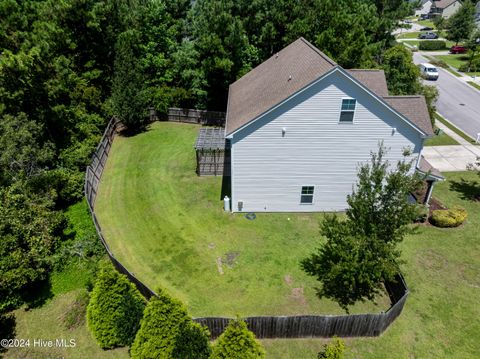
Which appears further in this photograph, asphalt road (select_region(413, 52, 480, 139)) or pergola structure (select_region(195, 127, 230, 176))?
asphalt road (select_region(413, 52, 480, 139))

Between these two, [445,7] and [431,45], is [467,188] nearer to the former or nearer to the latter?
[431,45]

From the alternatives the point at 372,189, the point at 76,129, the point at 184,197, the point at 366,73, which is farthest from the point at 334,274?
the point at 76,129

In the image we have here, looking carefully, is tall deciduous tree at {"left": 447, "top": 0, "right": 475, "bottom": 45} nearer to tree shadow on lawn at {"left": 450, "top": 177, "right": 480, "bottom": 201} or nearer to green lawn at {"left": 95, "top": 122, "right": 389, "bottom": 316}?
tree shadow on lawn at {"left": 450, "top": 177, "right": 480, "bottom": 201}

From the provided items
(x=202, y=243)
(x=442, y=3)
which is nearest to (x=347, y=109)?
(x=202, y=243)

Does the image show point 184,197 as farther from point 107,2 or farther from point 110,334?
point 107,2

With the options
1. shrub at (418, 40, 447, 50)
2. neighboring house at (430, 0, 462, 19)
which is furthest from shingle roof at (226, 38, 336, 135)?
neighboring house at (430, 0, 462, 19)

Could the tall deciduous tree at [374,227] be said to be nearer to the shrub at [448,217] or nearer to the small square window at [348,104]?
the small square window at [348,104]
